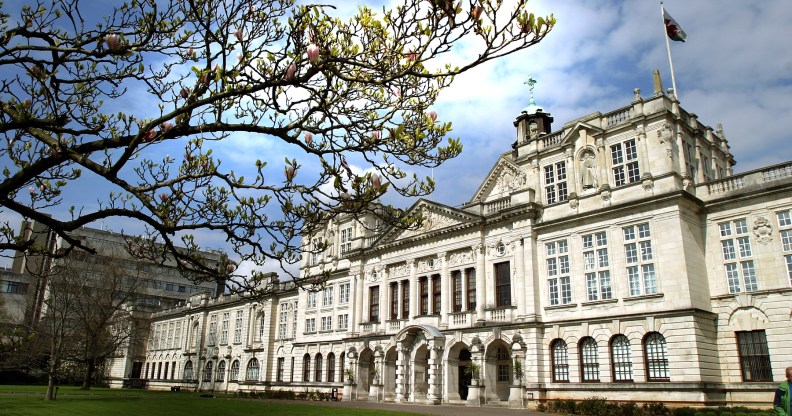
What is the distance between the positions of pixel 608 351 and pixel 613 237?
5.98 m

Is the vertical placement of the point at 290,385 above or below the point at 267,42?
below

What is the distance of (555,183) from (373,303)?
1783cm

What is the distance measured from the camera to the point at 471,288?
37281 millimetres

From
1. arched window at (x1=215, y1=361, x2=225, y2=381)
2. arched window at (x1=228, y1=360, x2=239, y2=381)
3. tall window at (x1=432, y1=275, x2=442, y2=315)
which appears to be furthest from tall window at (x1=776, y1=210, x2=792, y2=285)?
arched window at (x1=215, y1=361, x2=225, y2=381)

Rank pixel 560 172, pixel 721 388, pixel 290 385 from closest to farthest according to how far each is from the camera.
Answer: pixel 721 388
pixel 560 172
pixel 290 385

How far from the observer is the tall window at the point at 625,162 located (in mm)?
31109

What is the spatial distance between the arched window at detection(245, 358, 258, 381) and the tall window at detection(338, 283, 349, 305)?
1545 cm

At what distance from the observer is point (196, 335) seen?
71.5 meters

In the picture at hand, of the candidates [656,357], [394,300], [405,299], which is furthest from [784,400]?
[394,300]

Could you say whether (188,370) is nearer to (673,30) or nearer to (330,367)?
(330,367)

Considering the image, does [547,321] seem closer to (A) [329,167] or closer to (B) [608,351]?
(B) [608,351]

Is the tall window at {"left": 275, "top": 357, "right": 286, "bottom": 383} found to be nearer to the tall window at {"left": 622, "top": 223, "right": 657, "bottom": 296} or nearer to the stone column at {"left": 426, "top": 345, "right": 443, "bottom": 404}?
the stone column at {"left": 426, "top": 345, "right": 443, "bottom": 404}

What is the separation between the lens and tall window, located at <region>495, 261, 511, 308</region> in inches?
1374

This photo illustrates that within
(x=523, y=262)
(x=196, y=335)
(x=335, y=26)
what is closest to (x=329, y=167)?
(x=335, y=26)
